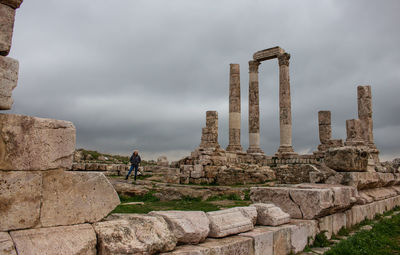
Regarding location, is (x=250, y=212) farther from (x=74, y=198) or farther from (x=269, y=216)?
(x=74, y=198)

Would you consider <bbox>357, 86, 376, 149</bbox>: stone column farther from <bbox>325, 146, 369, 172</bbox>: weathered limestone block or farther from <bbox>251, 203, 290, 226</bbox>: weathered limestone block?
<bbox>251, 203, 290, 226</bbox>: weathered limestone block

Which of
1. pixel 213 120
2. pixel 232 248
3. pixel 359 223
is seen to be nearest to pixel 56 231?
pixel 232 248

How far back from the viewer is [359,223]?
766cm

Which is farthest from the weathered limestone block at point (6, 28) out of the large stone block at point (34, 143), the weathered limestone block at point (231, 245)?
the weathered limestone block at point (231, 245)

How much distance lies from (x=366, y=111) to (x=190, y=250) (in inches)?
1044

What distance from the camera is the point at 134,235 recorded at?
3223mm

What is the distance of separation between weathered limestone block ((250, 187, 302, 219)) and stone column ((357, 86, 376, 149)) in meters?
23.0

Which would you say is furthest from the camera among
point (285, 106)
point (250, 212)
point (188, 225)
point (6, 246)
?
point (285, 106)

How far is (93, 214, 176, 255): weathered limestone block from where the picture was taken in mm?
3005

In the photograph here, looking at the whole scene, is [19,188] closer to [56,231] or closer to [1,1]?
[56,231]

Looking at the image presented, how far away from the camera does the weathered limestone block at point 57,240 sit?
2648mm

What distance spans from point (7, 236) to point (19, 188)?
0.40m

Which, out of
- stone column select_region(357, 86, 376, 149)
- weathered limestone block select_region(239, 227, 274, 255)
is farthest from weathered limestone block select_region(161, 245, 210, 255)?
stone column select_region(357, 86, 376, 149)

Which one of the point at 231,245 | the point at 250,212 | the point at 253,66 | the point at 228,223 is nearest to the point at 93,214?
the point at 231,245
